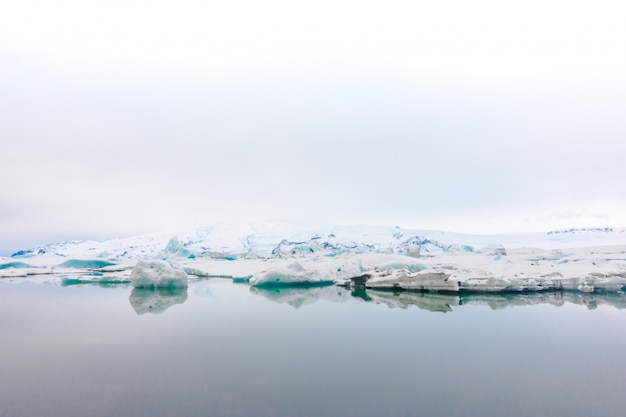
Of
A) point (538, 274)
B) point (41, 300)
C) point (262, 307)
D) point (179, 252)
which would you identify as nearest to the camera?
point (262, 307)

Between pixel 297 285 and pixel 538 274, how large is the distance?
695 cm

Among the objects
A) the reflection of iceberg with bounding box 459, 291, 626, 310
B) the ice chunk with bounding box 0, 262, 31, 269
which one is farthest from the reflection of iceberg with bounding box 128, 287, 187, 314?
the ice chunk with bounding box 0, 262, 31, 269

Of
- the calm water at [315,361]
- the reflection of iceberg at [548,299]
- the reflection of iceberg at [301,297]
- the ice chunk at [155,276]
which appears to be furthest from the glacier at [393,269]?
the calm water at [315,361]

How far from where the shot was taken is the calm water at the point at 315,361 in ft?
9.67

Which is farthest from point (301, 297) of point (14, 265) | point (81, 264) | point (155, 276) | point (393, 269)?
point (14, 265)

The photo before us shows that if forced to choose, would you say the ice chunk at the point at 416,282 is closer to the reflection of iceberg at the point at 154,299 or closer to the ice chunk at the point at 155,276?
the reflection of iceberg at the point at 154,299

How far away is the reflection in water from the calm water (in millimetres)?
405

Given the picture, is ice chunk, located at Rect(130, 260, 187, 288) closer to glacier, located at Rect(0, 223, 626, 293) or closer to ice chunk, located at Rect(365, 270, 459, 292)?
glacier, located at Rect(0, 223, 626, 293)

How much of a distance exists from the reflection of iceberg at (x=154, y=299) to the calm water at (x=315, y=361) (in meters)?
0.15

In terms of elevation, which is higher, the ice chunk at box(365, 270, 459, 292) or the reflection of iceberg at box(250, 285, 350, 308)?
the ice chunk at box(365, 270, 459, 292)

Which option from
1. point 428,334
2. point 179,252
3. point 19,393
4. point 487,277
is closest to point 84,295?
point 19,393

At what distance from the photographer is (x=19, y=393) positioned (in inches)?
126

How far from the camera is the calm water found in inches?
116

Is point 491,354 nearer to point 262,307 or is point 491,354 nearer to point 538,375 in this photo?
point 538,375
